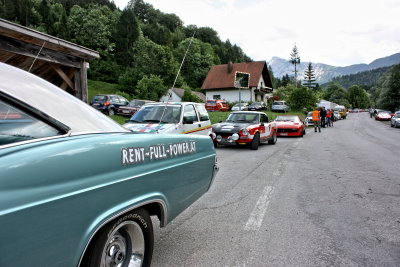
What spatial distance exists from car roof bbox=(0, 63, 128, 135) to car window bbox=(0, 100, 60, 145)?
0.24 feet

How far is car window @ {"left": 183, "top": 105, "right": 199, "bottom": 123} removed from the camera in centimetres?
852

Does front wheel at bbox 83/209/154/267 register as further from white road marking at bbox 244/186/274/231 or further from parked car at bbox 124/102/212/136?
parked car at bbox 124/102/212/136

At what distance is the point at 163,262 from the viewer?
9.22ft

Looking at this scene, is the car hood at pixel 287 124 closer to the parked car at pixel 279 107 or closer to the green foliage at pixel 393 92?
the parked car at pixel 279 107

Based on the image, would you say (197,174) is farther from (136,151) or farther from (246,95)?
(246,95)

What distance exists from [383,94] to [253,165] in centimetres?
6915

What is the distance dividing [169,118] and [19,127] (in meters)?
6.67

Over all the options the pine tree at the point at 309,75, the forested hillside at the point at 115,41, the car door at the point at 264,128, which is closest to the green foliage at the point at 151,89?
the forested hillside at the point at 115,41

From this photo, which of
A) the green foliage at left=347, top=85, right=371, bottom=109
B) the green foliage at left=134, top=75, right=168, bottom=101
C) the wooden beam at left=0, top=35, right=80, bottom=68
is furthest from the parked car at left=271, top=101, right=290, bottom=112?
the green foliage at left=347, top=85, right=371, bottom=109

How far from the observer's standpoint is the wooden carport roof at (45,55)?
6.90 meters

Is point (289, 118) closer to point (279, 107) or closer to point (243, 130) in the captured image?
point (243, 130)

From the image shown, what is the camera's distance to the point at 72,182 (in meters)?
1.61

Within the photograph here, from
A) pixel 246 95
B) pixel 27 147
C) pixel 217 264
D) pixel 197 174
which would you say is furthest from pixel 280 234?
pixel 246 95

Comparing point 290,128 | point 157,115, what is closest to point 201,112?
point 157,115
